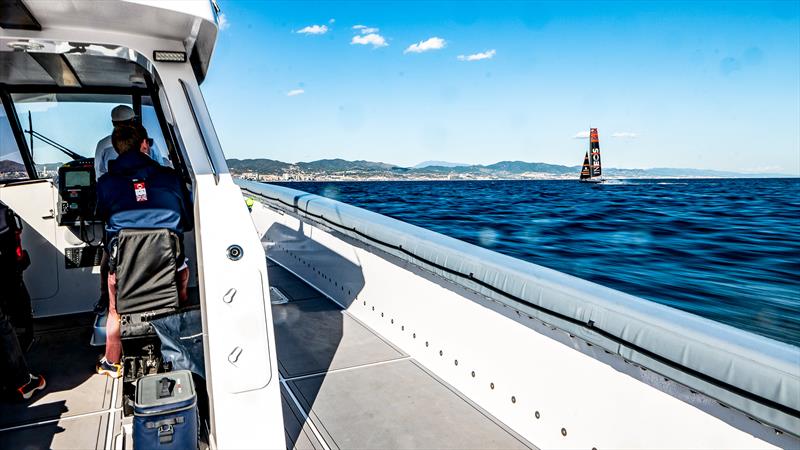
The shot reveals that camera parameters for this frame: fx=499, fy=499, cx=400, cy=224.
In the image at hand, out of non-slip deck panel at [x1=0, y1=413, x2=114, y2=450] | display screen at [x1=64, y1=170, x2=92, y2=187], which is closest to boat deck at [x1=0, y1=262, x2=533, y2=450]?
non-slip deck panel at [x1=0, y1=413, x2=114, y2=450]

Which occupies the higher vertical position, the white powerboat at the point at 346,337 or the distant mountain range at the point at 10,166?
the distant mountain range at the point at 10,166

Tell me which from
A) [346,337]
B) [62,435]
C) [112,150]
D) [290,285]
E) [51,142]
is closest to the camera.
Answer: [62,435]

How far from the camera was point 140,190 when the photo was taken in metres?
2.38

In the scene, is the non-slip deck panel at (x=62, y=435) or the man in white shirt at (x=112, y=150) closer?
the non-slip deck panel at (x=62, y=435)

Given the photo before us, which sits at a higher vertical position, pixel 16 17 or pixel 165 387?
pixel 16 17

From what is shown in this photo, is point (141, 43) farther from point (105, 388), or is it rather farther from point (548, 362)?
point (548, 362)

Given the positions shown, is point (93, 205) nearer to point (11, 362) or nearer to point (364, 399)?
point (11, 362)

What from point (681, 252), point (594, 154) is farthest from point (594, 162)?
point (681, 252)

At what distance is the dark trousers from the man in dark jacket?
18.6 inches

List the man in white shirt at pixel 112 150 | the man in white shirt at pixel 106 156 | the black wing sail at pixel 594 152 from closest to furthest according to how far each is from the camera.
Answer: the man in white shirt at pixel 106 156
the man in white shirt at pixel 112 150
the black wing sail at pixel 594 152

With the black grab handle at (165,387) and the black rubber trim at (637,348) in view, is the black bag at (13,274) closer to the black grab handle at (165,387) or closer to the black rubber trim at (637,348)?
the black grab handle at (165,387)

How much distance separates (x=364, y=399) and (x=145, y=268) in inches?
49.2

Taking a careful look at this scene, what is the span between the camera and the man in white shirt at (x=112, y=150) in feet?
10.6

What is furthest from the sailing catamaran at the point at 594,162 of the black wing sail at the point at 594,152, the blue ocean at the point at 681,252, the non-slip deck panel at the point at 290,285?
the non-slip deck panel at the point at 290,285
